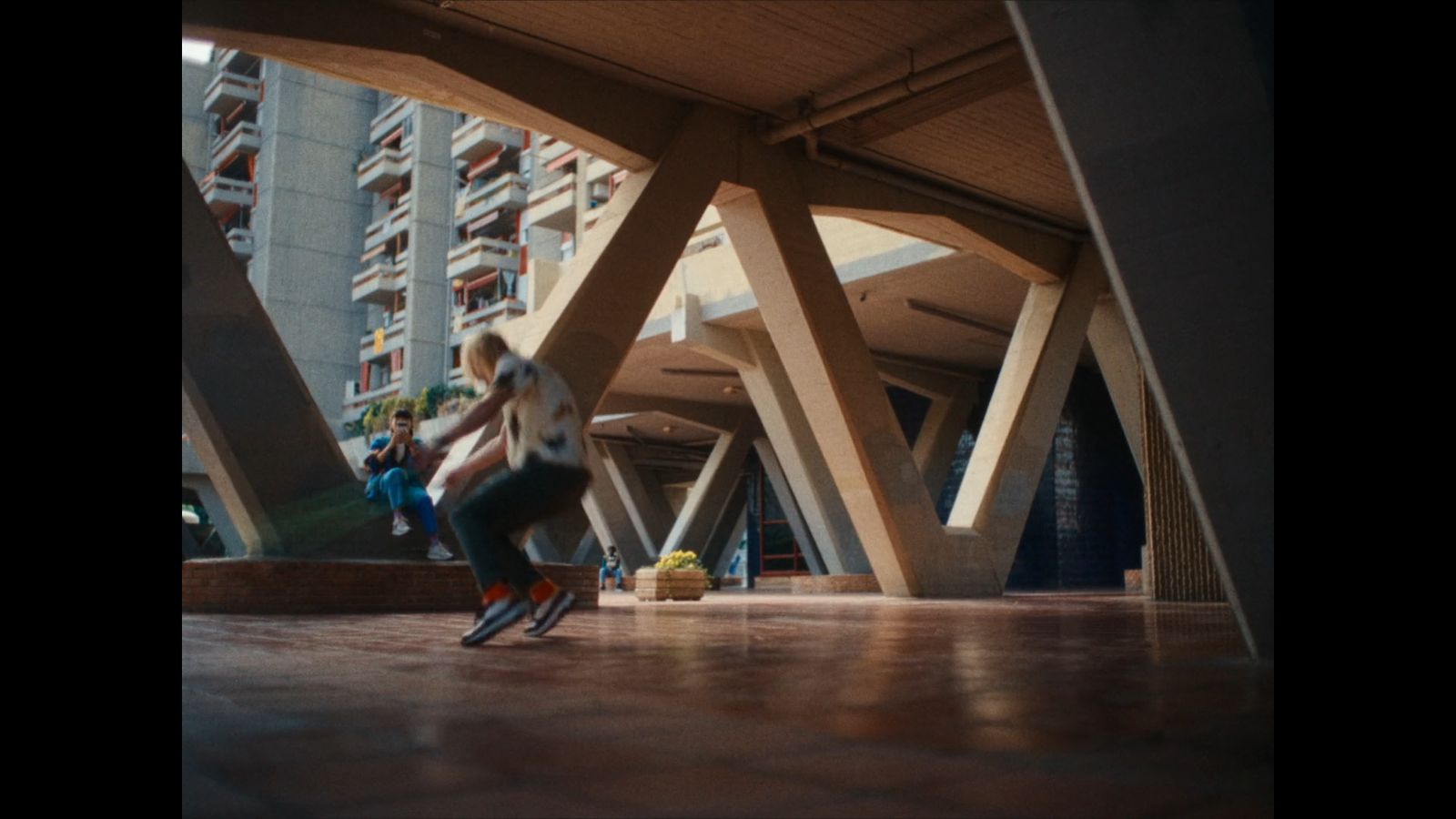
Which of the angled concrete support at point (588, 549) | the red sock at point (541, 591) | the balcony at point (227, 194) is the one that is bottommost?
the angled concrete support at point (588, 549)

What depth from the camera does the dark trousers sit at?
17.6ft

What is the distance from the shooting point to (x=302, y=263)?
154 feet

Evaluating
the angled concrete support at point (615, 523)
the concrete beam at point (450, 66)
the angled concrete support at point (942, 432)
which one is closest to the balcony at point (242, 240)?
the angled concrete support at point (615, 523)

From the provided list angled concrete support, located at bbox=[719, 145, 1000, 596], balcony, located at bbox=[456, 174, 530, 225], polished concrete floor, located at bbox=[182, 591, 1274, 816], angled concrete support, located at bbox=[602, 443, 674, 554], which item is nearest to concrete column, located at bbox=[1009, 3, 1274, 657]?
polished concrete floor, located at bbox=[182, 591, 1274, 816]

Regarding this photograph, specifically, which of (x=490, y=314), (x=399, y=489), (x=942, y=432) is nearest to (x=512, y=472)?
(x=399, y=489)

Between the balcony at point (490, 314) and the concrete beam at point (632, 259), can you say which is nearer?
the concrete beam at point (632, 259)

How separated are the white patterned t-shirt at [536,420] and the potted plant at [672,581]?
13219 mm

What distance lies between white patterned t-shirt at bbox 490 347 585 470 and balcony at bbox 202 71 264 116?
4570 centimetres

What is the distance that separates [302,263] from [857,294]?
32.5 metres

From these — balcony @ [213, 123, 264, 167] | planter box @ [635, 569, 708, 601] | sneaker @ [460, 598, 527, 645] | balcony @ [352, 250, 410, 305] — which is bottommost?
planter box @ [635, 569, 708, 601]

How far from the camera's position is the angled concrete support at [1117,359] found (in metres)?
20.5

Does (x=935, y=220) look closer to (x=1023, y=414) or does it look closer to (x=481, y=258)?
(x=1023, y=414)

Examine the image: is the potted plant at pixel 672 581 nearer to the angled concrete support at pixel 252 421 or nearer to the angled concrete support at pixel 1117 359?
the angled concrete support at pixel 252 421

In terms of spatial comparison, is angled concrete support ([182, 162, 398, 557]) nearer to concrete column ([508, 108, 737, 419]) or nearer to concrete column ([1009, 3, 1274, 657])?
concrete column ([508, 108, 737, 419])
